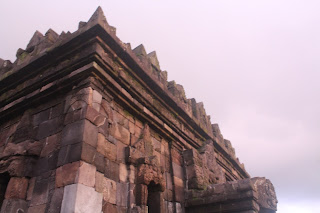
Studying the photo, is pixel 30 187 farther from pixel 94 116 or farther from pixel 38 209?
pixel 94 116

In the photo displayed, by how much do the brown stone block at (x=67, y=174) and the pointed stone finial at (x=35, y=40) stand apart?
11.6 ft

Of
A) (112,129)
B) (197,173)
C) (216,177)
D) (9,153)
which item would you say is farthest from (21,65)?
(216,177)

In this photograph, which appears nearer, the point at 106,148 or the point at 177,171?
the point at 106,148

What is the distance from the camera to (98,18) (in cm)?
498

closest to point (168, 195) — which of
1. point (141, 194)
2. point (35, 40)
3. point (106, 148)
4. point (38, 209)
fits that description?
point (141, 194)

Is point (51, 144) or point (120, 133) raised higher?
point (120, 133)

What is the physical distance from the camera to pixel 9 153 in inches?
180

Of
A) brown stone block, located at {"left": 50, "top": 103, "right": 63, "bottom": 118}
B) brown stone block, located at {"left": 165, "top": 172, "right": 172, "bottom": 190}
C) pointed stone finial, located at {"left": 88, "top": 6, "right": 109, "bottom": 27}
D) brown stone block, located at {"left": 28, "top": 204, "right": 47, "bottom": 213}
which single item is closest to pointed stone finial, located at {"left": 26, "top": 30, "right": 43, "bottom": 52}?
pointed stone finial, located at {"left": 88, "top": 6, "right": 109, "bottom": 27}

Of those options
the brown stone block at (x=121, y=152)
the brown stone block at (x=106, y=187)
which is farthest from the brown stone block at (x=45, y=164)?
the brown stone block at (x=121, y=152)

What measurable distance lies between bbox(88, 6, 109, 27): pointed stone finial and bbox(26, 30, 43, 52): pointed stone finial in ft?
5.77

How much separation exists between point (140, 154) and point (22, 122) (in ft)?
8.06

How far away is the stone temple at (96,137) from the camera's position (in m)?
4.06

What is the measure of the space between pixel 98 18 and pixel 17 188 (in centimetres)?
327

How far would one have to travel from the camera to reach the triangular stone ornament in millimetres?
6145
